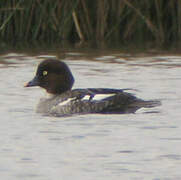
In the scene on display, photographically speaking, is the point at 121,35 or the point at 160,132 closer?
the point at 160,132

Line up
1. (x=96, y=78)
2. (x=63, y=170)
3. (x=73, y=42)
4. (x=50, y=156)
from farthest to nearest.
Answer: (x=73, y=42) < (x=96, y=78) < (x=50, y=156) < (x=63, y=170)

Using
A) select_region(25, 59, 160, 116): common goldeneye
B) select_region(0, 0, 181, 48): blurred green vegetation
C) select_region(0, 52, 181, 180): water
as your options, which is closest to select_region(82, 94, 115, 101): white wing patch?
select_region(25, 59, 160, 116): common goldeneye

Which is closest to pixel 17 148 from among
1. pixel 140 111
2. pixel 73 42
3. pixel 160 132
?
pixel 160 132

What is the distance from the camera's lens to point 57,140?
24.3 ft

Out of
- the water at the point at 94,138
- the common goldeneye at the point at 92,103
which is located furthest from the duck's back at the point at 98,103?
the water at the point at 94,138

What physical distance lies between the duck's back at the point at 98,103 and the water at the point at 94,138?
0.14m

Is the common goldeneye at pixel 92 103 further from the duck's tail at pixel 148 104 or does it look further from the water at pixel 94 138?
the water at pixel 94 138

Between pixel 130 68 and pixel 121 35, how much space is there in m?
2.75

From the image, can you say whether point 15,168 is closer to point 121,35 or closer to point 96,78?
point 96,78

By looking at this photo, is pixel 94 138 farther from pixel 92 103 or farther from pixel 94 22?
pixel 94 22

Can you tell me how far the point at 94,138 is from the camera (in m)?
7.45

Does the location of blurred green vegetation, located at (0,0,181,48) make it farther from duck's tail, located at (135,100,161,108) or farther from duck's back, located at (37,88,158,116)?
duck's tail, located at (135,100,161,108)

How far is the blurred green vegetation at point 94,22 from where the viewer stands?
1461cm

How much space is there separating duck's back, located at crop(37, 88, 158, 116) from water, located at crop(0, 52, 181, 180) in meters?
0.14
